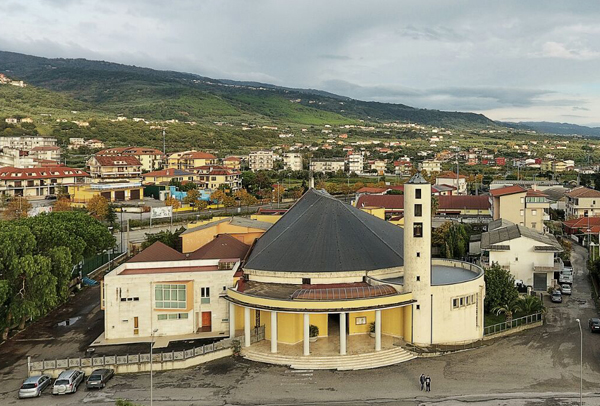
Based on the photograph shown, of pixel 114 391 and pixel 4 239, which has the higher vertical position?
pixel 4 239

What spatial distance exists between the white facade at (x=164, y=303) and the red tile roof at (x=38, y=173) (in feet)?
256

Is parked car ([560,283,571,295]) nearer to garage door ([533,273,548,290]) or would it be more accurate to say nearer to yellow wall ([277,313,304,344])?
garage door ([533,273,548,290])

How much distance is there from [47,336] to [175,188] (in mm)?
73379

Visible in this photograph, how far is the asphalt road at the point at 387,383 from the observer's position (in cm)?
2775

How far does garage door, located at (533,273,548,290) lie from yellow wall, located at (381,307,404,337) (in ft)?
67.8

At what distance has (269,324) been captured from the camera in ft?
119

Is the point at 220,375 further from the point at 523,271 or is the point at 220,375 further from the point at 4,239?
the point at 523,271

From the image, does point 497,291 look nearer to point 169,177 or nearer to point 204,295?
point 204,295

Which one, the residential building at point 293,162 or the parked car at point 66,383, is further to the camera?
the residential building at point 293,162

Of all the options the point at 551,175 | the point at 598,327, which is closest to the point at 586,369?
the point at 598,327

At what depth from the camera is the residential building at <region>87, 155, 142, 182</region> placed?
119 meters

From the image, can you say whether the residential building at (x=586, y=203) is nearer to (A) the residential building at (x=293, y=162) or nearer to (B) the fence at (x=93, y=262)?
(B) the fence at (x=93, y=262)

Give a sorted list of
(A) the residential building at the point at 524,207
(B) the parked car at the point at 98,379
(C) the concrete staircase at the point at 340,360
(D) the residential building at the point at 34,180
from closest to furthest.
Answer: (B) the parked car at the point at 98,379 → (C) the concrete staircase at the point at 340,360 → (A) the residential building at the point at 524,207 → (D) the residential building at the point at 34,180

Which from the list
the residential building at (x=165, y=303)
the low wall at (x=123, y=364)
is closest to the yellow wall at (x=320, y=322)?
the residential building at (x=165, y=303)
